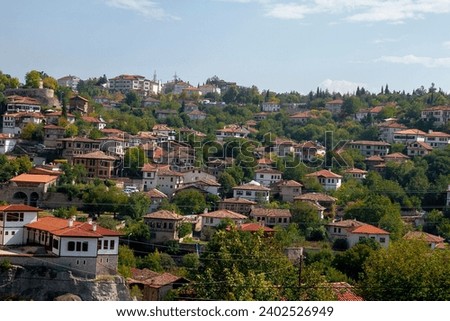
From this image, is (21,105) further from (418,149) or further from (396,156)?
(418,149)

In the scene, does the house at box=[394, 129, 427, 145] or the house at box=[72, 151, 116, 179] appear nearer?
the house at box=[72, 151, 116, 179]

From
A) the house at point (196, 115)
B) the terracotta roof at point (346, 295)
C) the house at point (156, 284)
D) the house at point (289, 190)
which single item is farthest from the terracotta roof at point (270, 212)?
the house at point (196, 115)

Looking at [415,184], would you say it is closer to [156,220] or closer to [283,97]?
[156,220]

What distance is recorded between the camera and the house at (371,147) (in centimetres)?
3862

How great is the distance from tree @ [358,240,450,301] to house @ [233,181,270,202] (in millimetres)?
13441

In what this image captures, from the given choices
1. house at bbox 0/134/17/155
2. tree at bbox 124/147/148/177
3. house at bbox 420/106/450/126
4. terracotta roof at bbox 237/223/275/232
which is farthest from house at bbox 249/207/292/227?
house at bbox 420/106/450/126

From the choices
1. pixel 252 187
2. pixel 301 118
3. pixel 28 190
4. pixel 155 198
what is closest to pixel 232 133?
pixel 301 118

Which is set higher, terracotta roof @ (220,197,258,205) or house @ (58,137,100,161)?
house @ (58,137,100,161)

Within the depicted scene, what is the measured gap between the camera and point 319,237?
950 inches

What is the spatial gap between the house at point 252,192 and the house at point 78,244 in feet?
36.8

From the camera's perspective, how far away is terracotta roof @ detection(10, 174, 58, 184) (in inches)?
997

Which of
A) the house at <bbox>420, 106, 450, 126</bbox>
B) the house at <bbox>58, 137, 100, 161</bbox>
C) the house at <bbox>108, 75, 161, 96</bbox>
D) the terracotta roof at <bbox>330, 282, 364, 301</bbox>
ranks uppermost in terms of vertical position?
the house at <bbox>108, 75, 161, 96</bbox>

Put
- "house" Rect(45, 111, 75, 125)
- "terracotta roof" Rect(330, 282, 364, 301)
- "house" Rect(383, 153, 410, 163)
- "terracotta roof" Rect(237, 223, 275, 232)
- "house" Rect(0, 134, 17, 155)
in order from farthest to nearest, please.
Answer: "house" Rect(383, 153, 410, 163) → "house" Rect(45, 111, 75, 125) → "house" Rect(0, 134, 17, 155) → "terracotta roof" Rect(237, 223, 275, 232) → "terracotta roof" Rect(330, 282, 364, 301)

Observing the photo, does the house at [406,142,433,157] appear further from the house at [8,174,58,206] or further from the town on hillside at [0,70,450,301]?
the house at [8,174,58,206]
